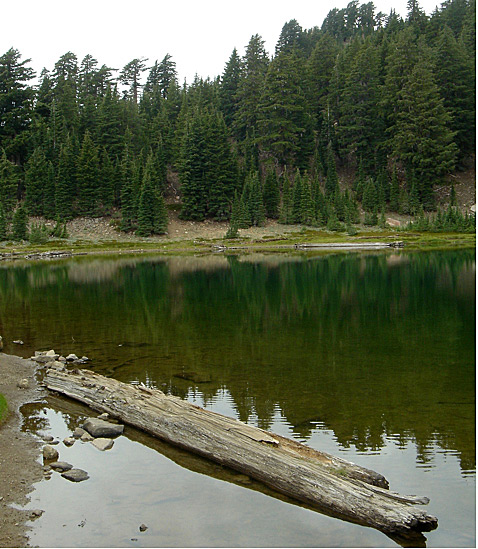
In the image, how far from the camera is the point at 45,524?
9.24m

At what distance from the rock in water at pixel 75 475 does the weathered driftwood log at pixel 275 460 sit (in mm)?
2206

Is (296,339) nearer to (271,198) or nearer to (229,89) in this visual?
(271,198)

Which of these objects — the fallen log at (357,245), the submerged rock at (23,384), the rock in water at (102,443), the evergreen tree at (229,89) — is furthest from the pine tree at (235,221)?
the rock in water at (102,443)

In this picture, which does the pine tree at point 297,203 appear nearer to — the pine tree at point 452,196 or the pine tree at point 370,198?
the pine tree at point 370,198

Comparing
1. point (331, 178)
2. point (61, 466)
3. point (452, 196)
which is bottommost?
point (61, 466)

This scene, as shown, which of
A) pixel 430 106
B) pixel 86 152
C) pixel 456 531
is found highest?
pixel 430 106

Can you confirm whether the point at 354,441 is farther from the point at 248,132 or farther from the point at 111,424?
the point at 248,132

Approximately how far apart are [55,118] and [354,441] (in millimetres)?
114436

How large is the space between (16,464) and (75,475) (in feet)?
4.97

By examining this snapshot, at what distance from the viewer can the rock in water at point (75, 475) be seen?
36.2 feet

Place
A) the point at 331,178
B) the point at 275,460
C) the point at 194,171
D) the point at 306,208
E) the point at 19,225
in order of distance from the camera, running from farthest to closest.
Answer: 1. the point at 331,178
2. the point at 194,171
3. the point at 306,208
4. the point at 19,225
5. the point at 275,460

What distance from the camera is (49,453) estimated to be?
12102 millimetres

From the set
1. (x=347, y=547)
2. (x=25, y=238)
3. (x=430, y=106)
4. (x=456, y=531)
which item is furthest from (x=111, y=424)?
(x=430, y=106)

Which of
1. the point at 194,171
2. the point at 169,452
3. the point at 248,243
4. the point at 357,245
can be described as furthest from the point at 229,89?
the point at 169,452
